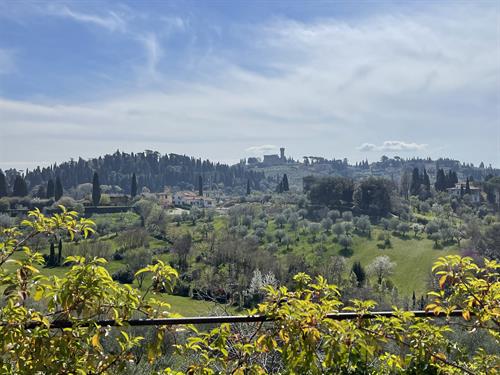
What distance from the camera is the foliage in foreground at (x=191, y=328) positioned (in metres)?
2.23

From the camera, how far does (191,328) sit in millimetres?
2395

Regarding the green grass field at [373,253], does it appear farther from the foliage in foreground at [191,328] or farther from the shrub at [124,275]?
the foliage in foreground at [191,328]

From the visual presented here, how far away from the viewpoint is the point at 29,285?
2322mm

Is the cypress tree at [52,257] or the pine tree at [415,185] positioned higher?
the pine tree at [415,185]

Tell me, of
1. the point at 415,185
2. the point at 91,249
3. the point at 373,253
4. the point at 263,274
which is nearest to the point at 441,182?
the point at 415,185

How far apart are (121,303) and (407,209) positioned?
8164cm

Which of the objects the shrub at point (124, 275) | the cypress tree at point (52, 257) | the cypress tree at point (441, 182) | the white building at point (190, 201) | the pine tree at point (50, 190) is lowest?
the shrub at point (124, 275)

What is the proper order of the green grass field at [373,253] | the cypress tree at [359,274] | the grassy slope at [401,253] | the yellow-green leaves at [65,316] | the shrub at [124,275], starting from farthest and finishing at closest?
the grassy slope at [401,253]
the green grass field at [373,253]
the shrub at [124,275]
the cypress tree at [359,274]
the yellow-green leaves at [65,316]

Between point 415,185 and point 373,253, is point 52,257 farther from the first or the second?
point 415,185

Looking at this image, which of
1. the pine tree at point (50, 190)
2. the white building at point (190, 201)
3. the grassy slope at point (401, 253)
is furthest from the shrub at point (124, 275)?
the white building at point (190, 201)

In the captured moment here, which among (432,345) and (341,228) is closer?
(432,345)

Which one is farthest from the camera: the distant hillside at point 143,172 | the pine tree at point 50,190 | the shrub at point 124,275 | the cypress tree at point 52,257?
the distant hillside at point 143,172

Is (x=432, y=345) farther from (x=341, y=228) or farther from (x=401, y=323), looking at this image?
(x=341, y=228)

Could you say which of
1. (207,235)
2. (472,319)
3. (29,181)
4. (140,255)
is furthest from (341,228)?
(29,181)
